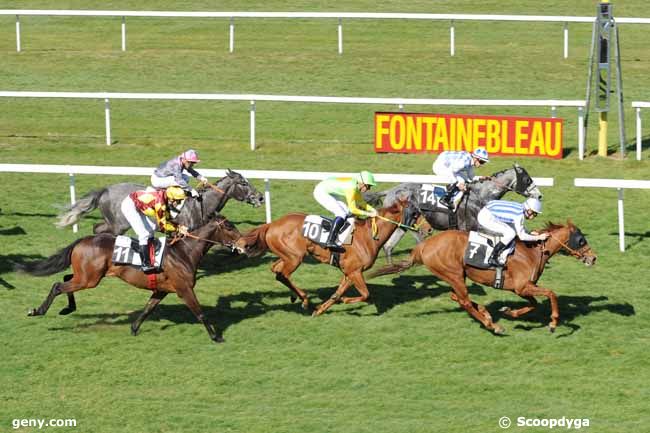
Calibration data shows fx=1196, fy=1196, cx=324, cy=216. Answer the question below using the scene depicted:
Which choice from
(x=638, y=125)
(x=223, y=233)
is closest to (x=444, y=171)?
(x=223, y=233)

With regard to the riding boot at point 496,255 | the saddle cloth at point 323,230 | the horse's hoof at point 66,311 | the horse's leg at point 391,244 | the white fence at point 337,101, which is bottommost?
the horse's hoof at point 66,311

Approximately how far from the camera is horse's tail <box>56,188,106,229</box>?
1429 centimetres

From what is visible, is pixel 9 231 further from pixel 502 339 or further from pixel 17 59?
pixel 17 59

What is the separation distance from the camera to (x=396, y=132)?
61.3 feet

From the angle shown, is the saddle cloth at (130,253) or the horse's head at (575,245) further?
the horse's head at (575,245)

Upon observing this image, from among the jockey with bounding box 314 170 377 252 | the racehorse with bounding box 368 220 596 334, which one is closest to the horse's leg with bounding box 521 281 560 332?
the racehorse with bounding box 368 220 596 334

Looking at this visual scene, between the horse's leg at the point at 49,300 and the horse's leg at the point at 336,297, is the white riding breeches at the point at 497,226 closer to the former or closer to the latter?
the horse's leg at the point at 336,297

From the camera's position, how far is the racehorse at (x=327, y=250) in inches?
504

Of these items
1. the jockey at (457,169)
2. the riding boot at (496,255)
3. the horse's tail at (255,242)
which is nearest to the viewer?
the riding boot at (496,255)

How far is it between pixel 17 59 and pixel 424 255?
1354cm

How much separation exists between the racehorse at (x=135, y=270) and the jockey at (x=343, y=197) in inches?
54.5

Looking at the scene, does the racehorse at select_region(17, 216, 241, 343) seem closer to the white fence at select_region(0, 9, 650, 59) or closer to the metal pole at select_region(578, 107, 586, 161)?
the metal pole at select_region(578, 107, 586, 161)

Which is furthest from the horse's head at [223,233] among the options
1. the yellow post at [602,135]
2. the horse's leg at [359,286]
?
the yellow post at [602,135]

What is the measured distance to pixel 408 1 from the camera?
87.6 ft
